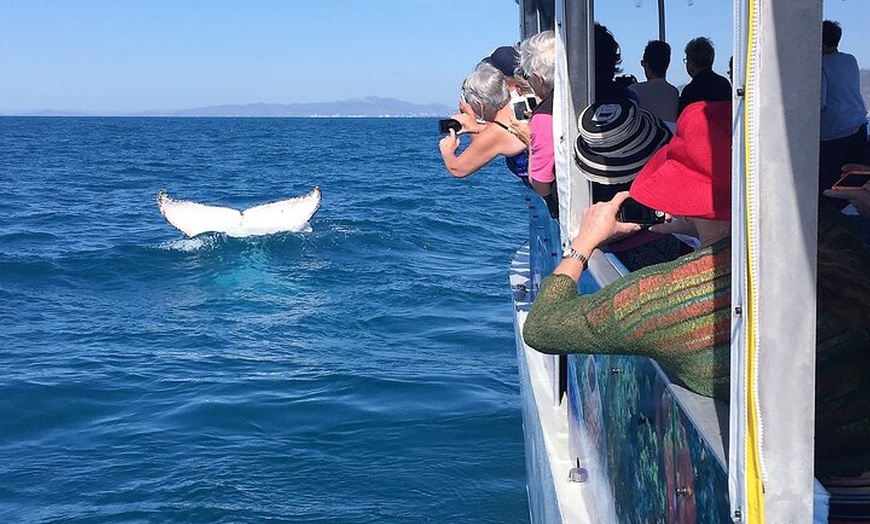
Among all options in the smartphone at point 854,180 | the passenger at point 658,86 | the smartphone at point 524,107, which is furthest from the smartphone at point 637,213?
the passenger at point 658,86

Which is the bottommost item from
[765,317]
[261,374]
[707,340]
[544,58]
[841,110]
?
[261,374]

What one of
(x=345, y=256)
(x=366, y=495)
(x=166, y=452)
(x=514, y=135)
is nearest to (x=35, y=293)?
(x=345, y=256)

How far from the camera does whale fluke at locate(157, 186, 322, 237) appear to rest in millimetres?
20500

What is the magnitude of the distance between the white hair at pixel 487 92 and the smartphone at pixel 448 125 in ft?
0.45

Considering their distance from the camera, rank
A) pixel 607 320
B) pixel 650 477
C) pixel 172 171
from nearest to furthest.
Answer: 1. pixel 607 320
2. pixel 650 477
3. pixel 172 171

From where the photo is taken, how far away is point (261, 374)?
997 cm

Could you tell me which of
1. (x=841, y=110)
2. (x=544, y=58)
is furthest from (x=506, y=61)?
(x=841, y=110)

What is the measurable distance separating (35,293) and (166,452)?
789 centimetres

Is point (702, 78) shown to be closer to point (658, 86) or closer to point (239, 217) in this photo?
point (658, 86)

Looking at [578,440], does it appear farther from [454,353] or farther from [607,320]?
[454,353]

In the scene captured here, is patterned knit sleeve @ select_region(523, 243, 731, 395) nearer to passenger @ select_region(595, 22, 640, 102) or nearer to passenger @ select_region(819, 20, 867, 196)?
passenger @ select_region(595, 22, 640, 102)

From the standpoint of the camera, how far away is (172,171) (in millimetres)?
39469

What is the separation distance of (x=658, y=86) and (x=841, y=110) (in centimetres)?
73

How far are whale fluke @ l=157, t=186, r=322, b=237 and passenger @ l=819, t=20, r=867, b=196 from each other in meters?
16.8
